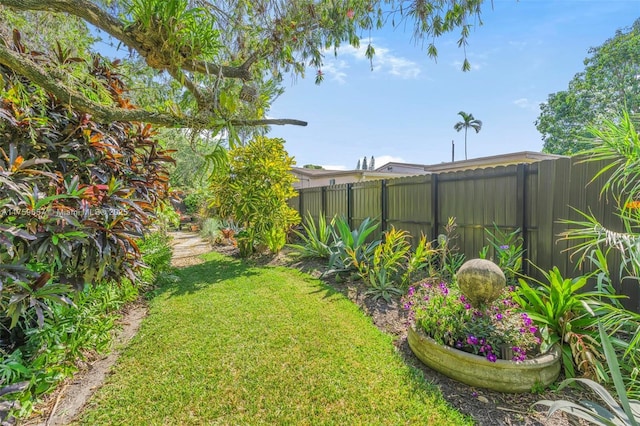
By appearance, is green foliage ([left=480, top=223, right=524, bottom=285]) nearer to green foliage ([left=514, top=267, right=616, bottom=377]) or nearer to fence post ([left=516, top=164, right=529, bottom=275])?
fence post ([left=516, top=164, right=529, bottom=275])

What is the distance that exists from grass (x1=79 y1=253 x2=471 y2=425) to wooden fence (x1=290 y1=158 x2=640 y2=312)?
2122 mm

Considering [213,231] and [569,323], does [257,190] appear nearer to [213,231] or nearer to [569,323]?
[213,231]

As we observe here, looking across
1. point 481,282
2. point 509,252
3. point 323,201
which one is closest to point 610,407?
point 481,282

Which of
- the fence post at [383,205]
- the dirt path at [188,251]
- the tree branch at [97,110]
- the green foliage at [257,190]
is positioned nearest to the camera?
the tree branch at [97,110]

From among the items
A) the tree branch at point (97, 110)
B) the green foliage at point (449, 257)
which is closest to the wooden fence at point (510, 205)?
the green foliage at point (449, 257)

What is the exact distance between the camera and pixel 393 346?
284cm

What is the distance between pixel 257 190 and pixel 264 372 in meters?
4.59

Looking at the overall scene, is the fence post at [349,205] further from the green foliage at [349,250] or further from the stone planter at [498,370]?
the stone planter at [498,370]

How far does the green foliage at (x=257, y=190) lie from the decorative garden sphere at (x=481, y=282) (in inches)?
183

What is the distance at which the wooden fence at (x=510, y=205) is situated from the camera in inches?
118

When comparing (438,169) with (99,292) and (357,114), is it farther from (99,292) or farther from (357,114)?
(99,292)

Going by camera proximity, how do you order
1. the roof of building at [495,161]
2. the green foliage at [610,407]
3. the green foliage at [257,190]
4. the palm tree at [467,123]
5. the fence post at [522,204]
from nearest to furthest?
the green foliage at [610,407], the fence post at [522,204], the green foliage at [257,190], the roof of building at [495,161], the palm tree at [467,123]

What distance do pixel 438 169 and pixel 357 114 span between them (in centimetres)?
874

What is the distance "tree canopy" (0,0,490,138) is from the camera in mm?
1578
